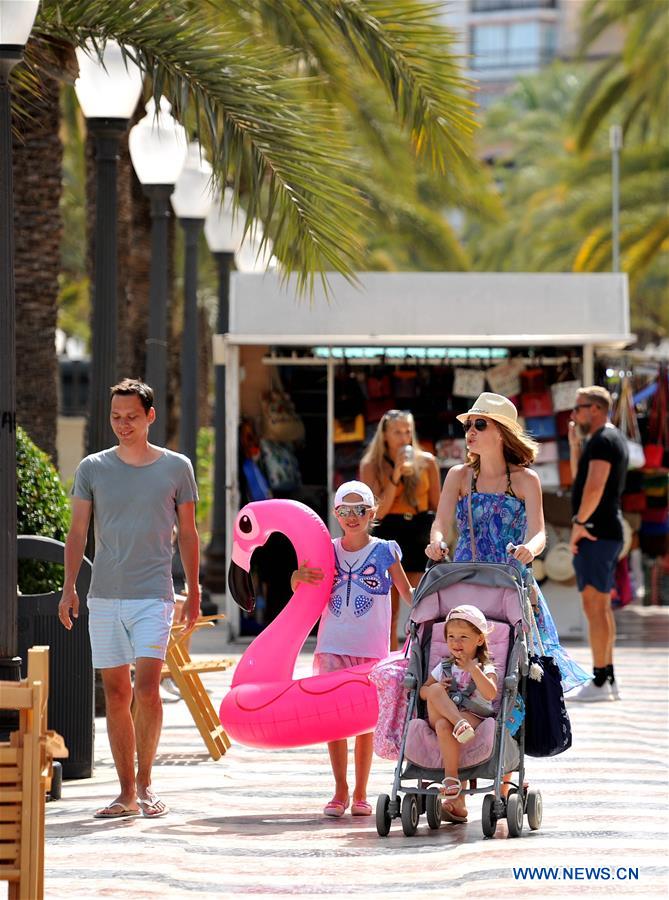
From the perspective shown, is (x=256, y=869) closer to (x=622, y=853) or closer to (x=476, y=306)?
(x=622, y=853)

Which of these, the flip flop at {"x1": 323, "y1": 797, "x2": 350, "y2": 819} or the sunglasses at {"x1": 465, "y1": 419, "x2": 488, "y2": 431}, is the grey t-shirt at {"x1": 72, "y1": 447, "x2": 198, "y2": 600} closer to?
the flip flop at {"x1": 323, "y1": 797, "x2": 350, "y2": 819}

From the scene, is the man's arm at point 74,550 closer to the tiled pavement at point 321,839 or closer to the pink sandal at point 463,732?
the tiled pavement at point 321,839

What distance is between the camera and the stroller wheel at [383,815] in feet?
21.5

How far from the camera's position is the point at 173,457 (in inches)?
288

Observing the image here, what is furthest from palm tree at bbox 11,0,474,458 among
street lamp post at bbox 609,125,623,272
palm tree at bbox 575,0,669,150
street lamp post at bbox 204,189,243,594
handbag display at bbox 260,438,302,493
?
palm tree at bbox 575,0,669,150

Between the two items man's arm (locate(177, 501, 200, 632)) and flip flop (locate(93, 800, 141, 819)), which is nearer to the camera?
flip flop (locate(93, 800, 141, 819))

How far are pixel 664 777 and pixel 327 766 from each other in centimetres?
167

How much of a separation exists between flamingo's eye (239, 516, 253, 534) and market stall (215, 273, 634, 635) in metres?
6.30

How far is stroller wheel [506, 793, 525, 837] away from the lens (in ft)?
21.2

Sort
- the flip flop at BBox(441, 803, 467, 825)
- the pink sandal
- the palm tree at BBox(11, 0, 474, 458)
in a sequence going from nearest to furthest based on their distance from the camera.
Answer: the pink sandal
the flip flop at BBox(441, 803, 467, 825)
the palm tree at BBox(11, 0, 474, 458)

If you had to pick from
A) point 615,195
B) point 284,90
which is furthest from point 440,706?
point 615,195

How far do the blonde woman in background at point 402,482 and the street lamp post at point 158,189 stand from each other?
7.35ft

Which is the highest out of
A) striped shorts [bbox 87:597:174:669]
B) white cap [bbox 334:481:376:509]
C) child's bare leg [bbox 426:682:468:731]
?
white cap [bbox 334:481:376:509]

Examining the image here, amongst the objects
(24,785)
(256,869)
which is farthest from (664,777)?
(24,785)
